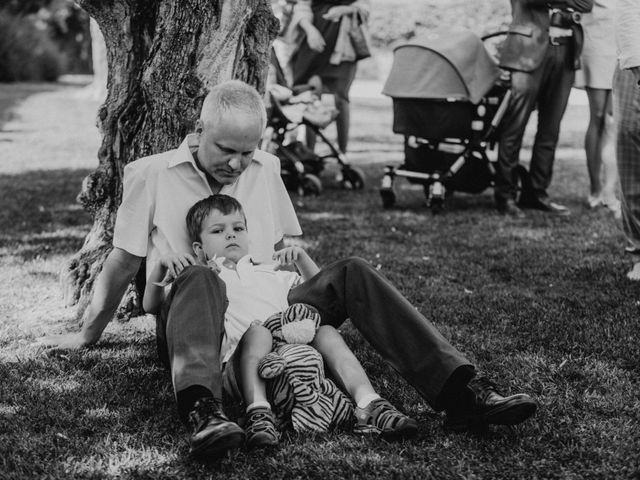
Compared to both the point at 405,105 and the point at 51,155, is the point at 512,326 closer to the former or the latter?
the point at 405,105

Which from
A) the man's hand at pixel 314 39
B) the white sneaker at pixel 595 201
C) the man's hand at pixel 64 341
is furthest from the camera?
the man's hand at pixel 314 39

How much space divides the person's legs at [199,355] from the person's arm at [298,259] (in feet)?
1.43

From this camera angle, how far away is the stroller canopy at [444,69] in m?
6.62

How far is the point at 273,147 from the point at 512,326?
420 cm

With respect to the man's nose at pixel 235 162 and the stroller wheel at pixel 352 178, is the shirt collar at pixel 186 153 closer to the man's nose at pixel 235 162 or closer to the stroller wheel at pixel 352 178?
the man's nose at pixel 235 162

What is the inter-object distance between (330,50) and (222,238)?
559cm

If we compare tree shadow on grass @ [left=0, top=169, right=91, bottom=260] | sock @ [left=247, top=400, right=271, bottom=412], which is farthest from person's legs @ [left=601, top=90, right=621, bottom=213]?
sock @ [left=247, top=400, right=271, bottom=412]

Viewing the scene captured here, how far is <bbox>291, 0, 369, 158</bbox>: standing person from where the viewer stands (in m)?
8.37

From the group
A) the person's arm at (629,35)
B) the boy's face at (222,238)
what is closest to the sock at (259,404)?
the boy's face at (222,238)

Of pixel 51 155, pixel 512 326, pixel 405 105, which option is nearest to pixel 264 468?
pixel 512 326

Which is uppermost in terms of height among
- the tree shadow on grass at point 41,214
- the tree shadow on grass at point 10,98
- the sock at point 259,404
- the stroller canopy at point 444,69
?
the stroller canopy at point 444,69

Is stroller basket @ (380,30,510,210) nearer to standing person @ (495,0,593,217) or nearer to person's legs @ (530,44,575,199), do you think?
standing person @ (495,0,593,217)

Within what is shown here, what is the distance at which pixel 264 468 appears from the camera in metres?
2.63

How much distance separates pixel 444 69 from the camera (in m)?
6.68
